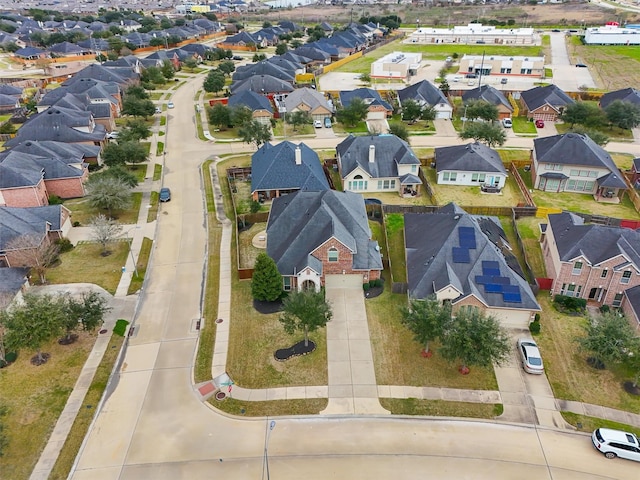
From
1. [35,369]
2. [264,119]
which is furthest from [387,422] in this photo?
[264,119]

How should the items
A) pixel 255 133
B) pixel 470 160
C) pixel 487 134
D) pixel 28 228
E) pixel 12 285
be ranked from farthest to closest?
pixel 255 133 < pixel 487 134 < pixel 470 160 < pixel 28 228 < pixel 12 285

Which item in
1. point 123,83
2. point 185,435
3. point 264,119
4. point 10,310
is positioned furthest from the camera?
point 123,83

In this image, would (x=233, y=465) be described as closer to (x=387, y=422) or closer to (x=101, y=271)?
(x=387, y=422)

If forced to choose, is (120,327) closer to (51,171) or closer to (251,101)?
(51,171)

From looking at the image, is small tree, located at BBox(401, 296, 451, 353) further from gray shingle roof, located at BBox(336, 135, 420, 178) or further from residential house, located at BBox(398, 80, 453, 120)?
residential house, located at BBox(398, 80, 453, 120)

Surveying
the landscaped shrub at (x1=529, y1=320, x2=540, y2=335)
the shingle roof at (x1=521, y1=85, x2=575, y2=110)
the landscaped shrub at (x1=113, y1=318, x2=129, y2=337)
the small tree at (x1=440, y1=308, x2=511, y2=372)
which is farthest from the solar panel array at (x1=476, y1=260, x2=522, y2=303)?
the shingle roof at (x1=521, y1=85, x2=575, y2=110)

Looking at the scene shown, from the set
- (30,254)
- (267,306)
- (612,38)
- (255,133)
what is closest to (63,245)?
(30,254)

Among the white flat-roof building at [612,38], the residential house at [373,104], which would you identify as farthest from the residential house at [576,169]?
the white flat-roof building at [612,38]
